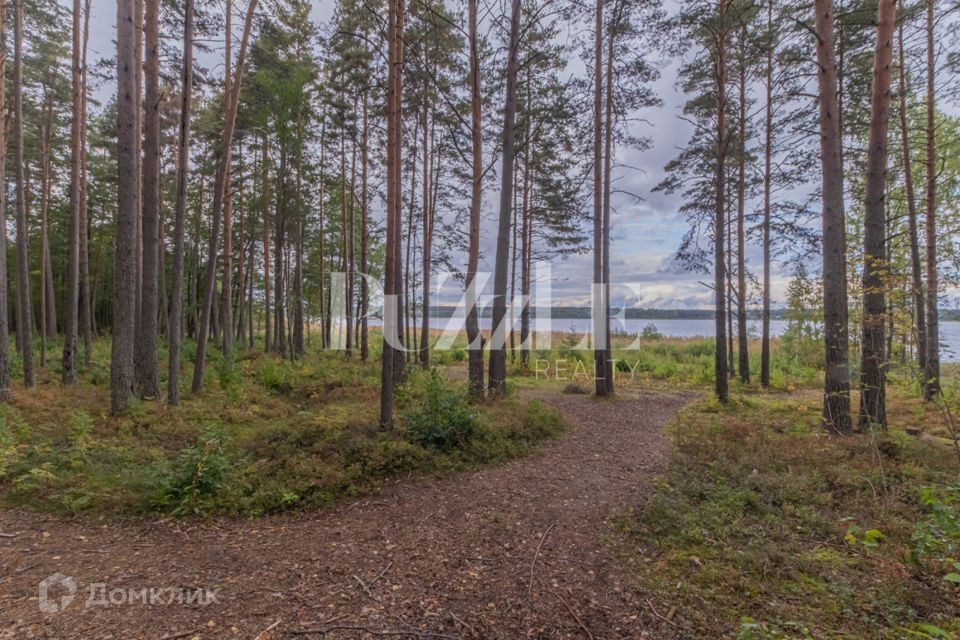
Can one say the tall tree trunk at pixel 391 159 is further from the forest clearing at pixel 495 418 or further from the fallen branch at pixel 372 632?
the fallen branch at pixel 372 632

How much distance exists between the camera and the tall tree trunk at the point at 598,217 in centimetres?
888

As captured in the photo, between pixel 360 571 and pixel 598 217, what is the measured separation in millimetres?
8482

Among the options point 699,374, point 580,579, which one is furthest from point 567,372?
point 580,579

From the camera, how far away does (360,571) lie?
8.72 feet

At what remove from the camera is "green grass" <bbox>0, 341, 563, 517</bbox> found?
3666 mm

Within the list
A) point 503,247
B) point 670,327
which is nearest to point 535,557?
point 503,247

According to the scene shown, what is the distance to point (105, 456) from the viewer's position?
182 inches

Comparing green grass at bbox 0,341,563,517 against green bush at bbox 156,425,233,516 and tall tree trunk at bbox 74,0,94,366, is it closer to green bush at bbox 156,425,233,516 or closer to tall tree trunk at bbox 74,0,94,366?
green bush at bbox 156,425,233,516

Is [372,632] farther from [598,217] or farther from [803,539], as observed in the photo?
[598,217]

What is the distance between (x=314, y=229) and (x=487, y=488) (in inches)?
636

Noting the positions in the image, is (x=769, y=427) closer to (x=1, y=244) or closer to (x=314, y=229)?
(x=1, y=244)

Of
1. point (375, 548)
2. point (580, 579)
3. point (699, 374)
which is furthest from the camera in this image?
point (699, 374)

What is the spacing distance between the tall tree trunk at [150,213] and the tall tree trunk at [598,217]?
28.3 ft

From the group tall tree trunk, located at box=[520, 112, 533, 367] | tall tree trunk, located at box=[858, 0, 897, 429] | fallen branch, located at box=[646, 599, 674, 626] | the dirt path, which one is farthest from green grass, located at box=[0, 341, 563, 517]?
tall tree trunk, located at box=[520, 112, 533, 367]
